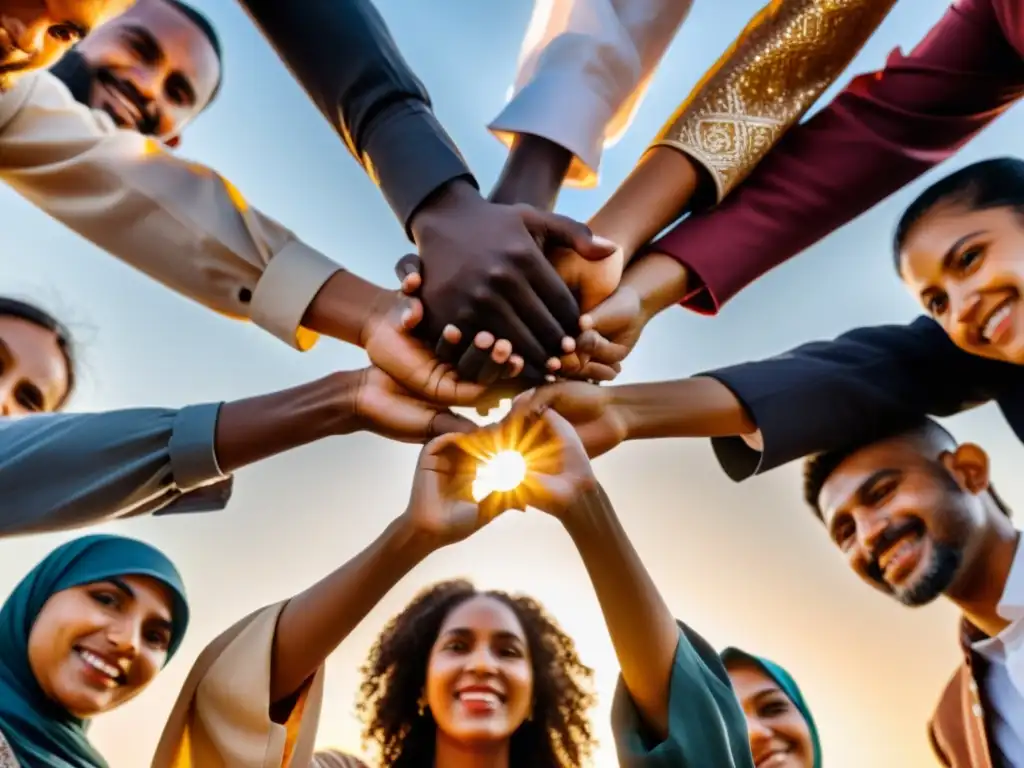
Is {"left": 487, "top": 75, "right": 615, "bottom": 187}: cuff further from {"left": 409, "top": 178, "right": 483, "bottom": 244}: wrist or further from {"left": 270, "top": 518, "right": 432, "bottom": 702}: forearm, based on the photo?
{"left": 270, "top": 518, "right": 432, "bottom": 702}: forearm

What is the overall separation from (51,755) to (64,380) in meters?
0.55

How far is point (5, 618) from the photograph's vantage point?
118 cm

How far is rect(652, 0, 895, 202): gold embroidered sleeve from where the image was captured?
97 cm

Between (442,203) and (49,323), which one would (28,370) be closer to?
(49,323)

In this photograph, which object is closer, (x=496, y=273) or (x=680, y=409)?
(x=496, y=273)

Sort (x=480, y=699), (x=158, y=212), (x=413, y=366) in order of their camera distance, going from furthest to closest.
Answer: (x=480, y=699)
(x=158, y=212)
(x=413, y=366)

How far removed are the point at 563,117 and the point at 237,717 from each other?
668 mm

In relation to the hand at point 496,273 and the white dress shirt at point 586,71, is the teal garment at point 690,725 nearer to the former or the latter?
the hand at point 496,273

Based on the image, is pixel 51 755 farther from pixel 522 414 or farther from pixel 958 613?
pixel 958 613

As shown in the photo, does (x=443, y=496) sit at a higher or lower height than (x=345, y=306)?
lower

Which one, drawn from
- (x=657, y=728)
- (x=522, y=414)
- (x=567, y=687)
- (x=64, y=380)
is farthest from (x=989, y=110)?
(x=64, y=380)

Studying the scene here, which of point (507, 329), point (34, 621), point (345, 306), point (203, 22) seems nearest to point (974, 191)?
point (507, 329)

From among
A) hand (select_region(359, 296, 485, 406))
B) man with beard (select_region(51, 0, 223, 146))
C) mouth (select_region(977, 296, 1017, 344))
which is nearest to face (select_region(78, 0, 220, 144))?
man with beard (select_region(51, 0, 223, 146))

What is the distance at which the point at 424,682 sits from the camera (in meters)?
1.24
